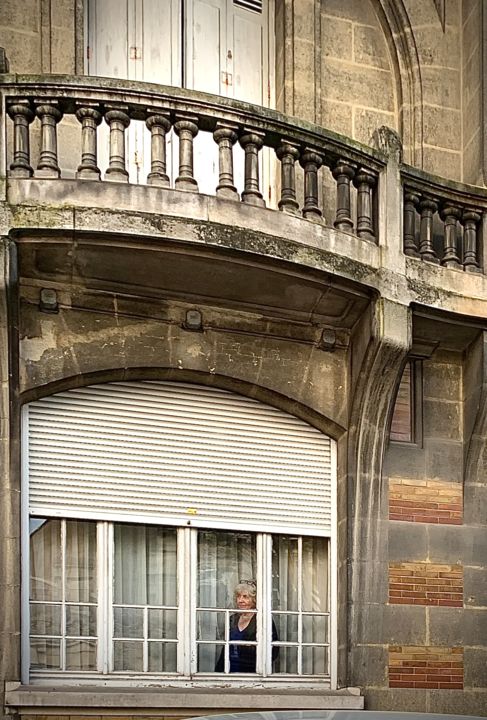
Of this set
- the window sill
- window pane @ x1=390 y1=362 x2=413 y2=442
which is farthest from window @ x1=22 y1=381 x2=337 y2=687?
window pane @ x1=390 y1=362 x2=413 y2=442

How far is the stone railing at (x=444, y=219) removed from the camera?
1035 centimetres

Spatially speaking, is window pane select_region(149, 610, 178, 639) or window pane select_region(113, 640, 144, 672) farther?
window pane select_region(149, 610, 178, 639)

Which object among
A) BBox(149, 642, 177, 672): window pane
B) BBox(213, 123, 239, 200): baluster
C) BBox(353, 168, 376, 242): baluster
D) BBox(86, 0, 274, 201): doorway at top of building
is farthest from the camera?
BBox(86, 0, 274, 201): doorway at top of building

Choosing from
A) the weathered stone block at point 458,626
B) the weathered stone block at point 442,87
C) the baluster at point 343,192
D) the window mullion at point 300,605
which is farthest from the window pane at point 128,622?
the weathered stone block at point 442,87

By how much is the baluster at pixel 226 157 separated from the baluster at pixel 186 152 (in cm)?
18

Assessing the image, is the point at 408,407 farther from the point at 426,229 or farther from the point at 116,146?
the point at 116,146

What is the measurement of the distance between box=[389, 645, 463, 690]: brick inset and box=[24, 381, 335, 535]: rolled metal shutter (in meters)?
1.20

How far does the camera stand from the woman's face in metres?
10.2

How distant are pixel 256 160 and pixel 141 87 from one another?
3.50 feet

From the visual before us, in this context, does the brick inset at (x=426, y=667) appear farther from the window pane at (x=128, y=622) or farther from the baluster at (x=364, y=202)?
the baluster at (x=364, y=202)

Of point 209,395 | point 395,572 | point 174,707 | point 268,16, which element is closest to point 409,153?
point 268,16

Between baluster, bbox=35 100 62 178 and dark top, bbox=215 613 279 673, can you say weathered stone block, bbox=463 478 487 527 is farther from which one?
baluster, bbox=35 100 62 178

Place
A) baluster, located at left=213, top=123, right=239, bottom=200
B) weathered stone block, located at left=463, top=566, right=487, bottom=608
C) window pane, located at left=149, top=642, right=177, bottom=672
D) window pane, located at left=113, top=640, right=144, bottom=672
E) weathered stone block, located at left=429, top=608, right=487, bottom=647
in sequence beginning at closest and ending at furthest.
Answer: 1. baluster, located at left=213, top=123, right=239, bottom=200
2. window pane, located at left=113, top=640, right=144, bottom=672
3. window pane, located at left=149, top=642, right=177, bottom=672
4. weathered stone block, located at left=429, top=608, right=487, bottom=647
5. weathered stone block, located at left=463, top=566, right=487, bottom=608

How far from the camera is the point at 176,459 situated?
999 centimetres
